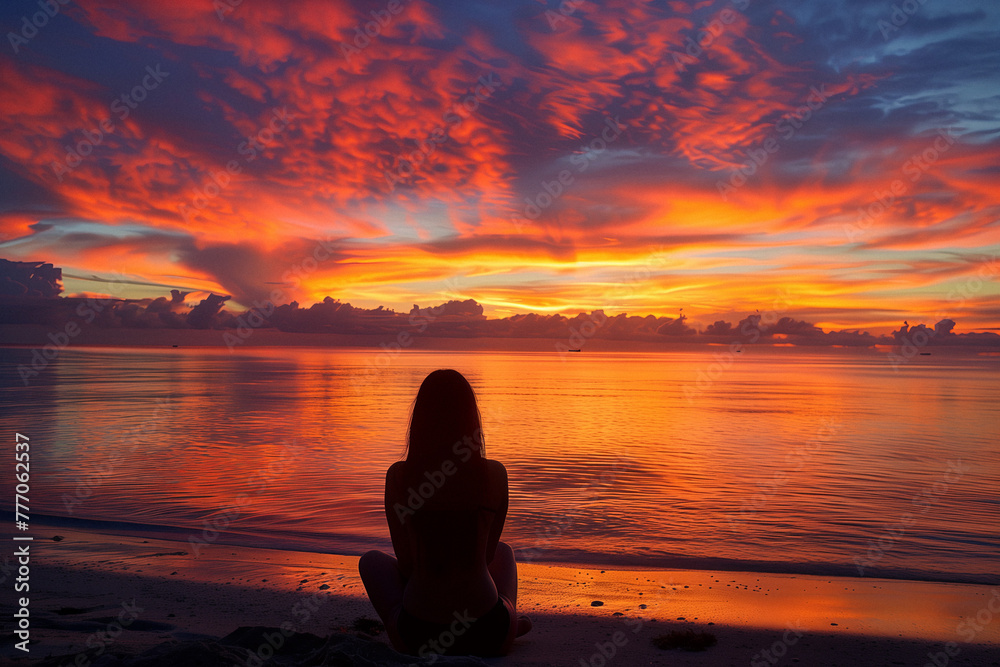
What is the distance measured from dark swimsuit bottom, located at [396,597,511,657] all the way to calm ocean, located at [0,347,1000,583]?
187 inches

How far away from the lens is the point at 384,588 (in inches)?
190

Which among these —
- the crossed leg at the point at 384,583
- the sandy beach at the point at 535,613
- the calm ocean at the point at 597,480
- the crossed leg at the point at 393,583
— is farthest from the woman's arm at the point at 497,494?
the calm ocean at the point at 597,480

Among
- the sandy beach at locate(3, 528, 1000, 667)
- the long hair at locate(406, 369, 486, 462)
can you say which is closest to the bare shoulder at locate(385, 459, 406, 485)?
the long hair at locate(406, 369, 486, 462)

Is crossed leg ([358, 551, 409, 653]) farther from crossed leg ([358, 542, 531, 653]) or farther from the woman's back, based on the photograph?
the woman's back

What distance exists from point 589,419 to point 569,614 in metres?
20.7

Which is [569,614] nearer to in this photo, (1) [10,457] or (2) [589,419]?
(1) [10,457]

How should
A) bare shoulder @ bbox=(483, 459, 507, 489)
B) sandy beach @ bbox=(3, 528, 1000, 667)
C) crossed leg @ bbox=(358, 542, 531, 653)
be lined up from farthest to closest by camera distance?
sandy beach @ bbox=(3, 528, 1000, 667) → crossed leg @ bbox=(358, 542, 531, 653) → bare shoulder @ bbox=(483, 459, 507, 489)

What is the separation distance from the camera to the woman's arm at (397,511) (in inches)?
172

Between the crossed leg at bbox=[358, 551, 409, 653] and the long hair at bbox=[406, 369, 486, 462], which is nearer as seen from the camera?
the long hair at bbox=[406, 369, 486, 462]

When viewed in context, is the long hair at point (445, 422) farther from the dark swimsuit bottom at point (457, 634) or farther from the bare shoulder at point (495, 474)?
the dark swimsuit bottom at point (457, 634)

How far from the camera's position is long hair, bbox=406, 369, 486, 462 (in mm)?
4277

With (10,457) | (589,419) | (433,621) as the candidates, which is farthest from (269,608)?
(589,419)

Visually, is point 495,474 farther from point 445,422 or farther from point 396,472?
point 396,472

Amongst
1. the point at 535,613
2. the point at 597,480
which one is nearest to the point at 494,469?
the point at 535,613
